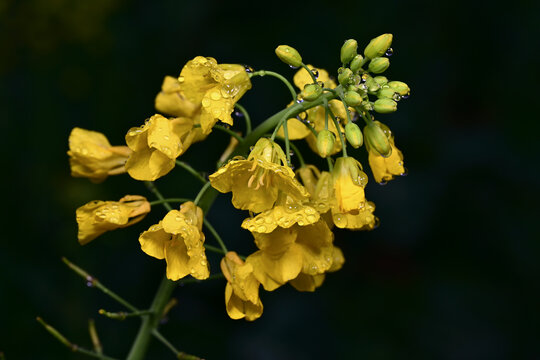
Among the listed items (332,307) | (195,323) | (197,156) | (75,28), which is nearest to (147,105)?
(197,156)

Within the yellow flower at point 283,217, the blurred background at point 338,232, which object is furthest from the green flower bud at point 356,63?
the blurred background at point 338,232

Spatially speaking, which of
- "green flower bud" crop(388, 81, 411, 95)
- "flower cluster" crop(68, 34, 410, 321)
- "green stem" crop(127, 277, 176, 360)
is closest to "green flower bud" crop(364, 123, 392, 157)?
"flower cluster" crop(68, 34, 410, 321)

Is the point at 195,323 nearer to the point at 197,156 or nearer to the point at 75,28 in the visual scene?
the point at 197,156

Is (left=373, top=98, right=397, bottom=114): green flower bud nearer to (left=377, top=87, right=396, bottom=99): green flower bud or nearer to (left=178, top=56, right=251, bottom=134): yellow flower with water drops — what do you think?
(left=377, top=87, right=396, bottom=99): green flower bud

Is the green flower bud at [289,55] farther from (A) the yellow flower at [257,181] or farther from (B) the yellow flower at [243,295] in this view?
(B) the yellow flower at [243,295]

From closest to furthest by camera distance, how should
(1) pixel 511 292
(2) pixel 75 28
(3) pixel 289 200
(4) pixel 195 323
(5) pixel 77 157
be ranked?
(3) pixel 289 200 < (5) pixel 77 157 < (4) pixel 195 323 < (1) pixel 511 292 < (2) pixel 75 28

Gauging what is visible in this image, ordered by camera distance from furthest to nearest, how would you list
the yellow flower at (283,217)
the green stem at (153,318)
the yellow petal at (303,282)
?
the green stem at (153,318), the yellow petal at (303,282), the yellow flower at (283,217)
